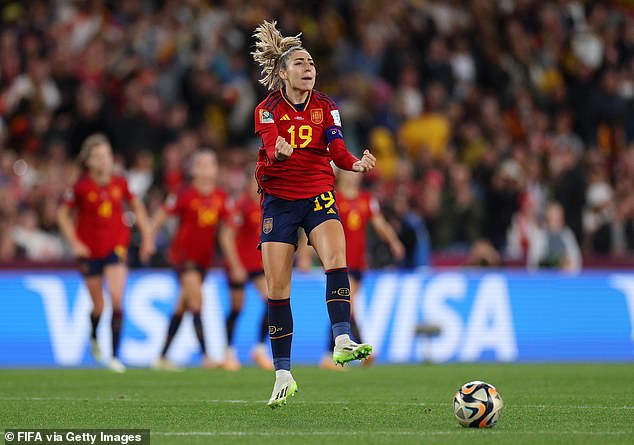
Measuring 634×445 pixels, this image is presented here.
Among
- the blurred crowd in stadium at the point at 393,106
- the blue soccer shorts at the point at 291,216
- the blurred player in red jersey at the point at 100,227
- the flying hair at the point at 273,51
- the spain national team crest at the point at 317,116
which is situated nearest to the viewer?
the blue soccer shorts at the point at 291,216

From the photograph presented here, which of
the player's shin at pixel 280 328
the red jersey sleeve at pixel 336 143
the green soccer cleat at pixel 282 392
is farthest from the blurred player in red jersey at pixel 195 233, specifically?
the green soccer cleat at pixel 282 392

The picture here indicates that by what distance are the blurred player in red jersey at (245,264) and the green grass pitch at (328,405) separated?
1.19 metres

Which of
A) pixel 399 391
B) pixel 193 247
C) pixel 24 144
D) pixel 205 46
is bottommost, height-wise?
pixel 399 391

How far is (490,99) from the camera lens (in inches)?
901

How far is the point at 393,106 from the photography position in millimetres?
22609

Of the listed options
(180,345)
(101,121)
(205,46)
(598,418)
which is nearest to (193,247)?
(180,345)

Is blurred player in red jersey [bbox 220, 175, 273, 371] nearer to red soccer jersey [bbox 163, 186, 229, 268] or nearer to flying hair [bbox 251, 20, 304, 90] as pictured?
red soccer jersey [bbox 163, 186, 229, 268]

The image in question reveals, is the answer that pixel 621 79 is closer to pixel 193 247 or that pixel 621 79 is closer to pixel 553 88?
pixel 553 88

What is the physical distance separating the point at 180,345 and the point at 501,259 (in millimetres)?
5404

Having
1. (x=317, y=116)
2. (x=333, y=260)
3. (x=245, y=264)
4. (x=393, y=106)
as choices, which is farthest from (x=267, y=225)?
(x=393, y=106)

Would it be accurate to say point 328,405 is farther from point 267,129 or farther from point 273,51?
point 273,51

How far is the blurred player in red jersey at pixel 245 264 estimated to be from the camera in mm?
16062

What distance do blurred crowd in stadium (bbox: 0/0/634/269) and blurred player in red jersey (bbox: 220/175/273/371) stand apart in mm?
2389

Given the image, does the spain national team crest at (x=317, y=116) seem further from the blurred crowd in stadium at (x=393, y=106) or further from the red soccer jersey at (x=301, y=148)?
the blurred crowd in stadium at (x=393, y=106)
